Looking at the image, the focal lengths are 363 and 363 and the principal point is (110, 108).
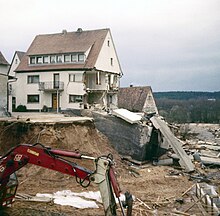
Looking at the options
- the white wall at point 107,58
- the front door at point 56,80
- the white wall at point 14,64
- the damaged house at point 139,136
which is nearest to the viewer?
the damaged house at point 139,136


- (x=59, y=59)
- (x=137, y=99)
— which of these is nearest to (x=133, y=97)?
(x=137, y=99)

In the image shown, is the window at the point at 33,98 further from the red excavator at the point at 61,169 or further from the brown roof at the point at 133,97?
the red excavator at the point at 61,169

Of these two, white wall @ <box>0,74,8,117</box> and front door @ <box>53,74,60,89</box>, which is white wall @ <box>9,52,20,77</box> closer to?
front door @ <box>53,74,60,89</box>

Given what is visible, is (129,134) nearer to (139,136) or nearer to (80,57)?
(139,136)

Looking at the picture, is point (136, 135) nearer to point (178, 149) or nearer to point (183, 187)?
point (178, 149)

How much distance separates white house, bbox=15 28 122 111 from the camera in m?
36.2

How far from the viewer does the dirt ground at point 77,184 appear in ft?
32.1

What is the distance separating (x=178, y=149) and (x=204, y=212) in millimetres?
7523

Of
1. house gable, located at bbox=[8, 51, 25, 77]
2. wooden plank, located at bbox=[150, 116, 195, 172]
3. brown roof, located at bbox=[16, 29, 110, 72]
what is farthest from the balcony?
wooden plank, located at bbox=[150, 116, 195, 172]

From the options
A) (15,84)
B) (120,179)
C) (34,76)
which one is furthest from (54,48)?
(120,179)

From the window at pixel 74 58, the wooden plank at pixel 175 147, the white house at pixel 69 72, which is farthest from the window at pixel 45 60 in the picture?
the wooden plank at pixel 175 147

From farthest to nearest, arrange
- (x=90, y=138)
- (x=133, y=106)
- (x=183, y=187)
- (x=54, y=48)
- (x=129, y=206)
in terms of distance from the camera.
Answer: (x=133, y=106), (x=54, y=48), (x=90, y=138), (x=183, y=187), (x=129, y=206)

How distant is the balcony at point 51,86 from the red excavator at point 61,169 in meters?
28.3

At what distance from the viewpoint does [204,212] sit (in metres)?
10.1
